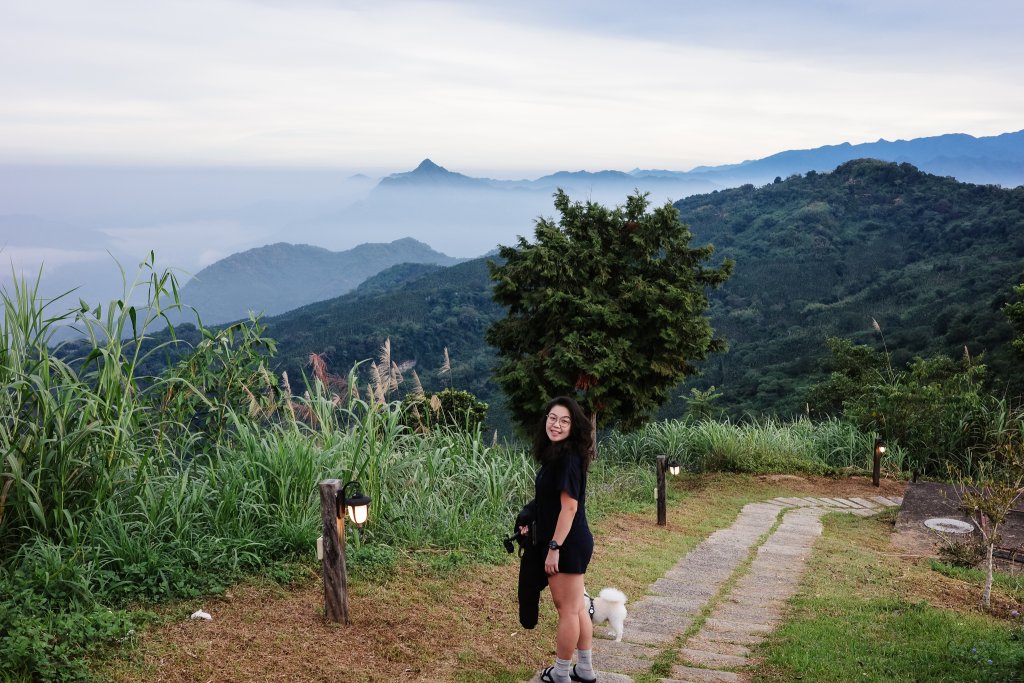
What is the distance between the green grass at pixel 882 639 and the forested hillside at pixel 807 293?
1781 centimetres

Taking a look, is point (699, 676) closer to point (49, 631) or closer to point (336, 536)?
point (336, 536)

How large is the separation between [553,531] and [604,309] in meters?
9.16

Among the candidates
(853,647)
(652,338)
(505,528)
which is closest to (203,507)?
(505,528)

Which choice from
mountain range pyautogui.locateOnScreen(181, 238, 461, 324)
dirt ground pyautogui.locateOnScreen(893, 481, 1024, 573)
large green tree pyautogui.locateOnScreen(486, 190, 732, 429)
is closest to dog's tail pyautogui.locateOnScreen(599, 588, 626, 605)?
dirt ground pyautogui.locateOnScreen(893, 481, 1024, 573)

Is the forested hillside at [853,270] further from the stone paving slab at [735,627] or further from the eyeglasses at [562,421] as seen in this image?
the eyeglasses at [562,421]

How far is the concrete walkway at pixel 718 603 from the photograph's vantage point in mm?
4258

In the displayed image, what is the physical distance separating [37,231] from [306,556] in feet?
741

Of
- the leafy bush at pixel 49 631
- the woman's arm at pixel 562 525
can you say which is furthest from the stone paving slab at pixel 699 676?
the leafy bush at pixel 49 631

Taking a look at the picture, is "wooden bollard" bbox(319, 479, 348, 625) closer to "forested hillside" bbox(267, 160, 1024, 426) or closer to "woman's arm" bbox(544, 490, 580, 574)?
"woman's arm" bbox(544, 490, 580, 574)

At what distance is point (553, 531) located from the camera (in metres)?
3.66

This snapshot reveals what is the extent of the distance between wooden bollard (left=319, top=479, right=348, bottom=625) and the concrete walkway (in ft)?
4.01

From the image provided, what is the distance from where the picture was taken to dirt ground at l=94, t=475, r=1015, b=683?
3.76m

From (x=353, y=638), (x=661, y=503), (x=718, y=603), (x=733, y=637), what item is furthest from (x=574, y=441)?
(x=661, y=503)

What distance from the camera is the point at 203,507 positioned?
16.4 ft
